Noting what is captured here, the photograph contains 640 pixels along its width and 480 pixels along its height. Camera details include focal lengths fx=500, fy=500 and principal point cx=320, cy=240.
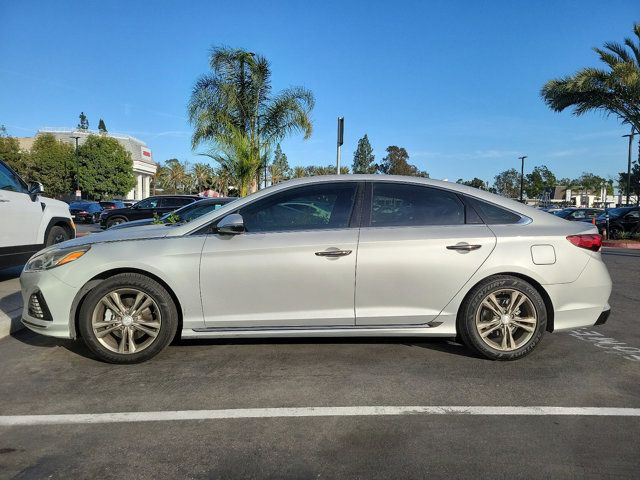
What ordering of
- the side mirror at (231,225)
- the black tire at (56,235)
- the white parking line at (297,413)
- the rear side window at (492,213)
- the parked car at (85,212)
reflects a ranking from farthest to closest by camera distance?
the parked car at (85,212)
the black tire at (56,235)
the rear side window at (492,213)
the side mirror at (231,225)
the white parking line at (297,413)

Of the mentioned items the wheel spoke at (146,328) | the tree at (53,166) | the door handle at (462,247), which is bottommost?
the wheel spoke at (146,328)

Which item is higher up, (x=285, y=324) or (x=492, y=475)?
(x=285, y=324)

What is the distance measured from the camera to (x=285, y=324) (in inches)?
168

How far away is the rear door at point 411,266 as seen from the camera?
423 cm

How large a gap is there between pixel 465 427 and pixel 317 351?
1812mm

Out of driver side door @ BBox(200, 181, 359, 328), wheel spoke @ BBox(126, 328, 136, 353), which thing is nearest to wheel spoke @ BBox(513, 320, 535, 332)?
driver side door @ BBox(200, 181, 359, 328)

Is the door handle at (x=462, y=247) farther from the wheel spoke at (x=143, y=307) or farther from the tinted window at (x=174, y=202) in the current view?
the tinted window at (x=174, y=202)

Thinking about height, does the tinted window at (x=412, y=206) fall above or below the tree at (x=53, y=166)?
below

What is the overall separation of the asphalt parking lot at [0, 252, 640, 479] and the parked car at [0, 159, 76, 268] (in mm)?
→ 2565

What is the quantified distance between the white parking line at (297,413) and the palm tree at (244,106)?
1640 centimetres

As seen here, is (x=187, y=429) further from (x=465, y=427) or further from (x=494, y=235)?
(x=494, y=235)

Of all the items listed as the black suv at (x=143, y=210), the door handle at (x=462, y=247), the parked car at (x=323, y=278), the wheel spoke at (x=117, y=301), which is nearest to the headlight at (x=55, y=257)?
the parked car at (x=323, y=278)

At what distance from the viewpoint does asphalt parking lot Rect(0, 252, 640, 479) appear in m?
2.76

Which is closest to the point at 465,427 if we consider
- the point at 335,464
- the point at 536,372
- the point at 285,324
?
the point at 335,464
